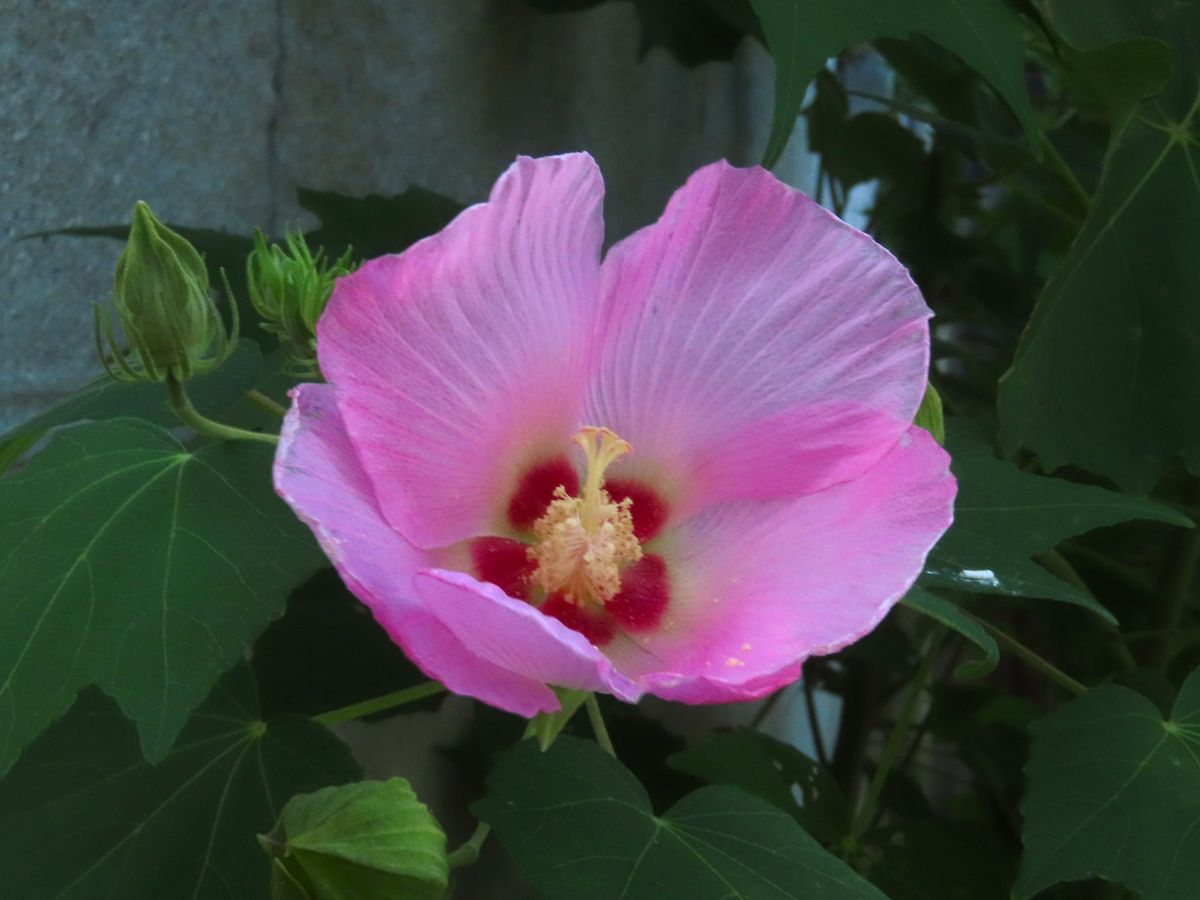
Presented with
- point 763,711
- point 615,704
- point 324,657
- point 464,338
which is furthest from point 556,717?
point 763,711

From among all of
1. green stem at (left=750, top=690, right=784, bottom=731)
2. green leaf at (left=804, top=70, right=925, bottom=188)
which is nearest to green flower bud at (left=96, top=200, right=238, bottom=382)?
green stem at (left=750, top=690, right=784, bottom=731)

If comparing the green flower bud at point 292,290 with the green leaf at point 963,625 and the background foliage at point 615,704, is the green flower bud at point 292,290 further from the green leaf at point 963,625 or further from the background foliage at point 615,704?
the green leaf at point 963,625

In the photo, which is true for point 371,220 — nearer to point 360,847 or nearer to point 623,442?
point 623,442

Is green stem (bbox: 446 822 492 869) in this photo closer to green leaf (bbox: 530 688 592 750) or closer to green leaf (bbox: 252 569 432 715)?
green leaf (bbox: 530 688 592 750)

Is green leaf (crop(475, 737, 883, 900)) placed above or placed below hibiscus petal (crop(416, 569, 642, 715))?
below

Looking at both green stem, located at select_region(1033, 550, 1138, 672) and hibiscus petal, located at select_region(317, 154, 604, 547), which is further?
green stem, located at select_region(1033, 550, 1138, 672)
